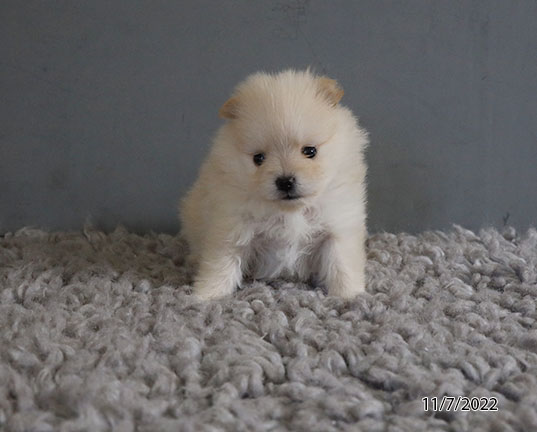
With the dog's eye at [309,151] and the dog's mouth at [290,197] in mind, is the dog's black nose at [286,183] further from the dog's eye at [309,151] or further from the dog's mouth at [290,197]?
the dog's eye at [309,151]

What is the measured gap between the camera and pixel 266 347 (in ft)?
5.23

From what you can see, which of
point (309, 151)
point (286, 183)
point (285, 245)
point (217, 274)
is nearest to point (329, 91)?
point (309, 151)

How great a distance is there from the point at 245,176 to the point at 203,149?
77 centimetres

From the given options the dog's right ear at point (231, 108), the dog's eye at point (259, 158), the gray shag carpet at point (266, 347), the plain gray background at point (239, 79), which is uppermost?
the plain gray background at point (239, 79)

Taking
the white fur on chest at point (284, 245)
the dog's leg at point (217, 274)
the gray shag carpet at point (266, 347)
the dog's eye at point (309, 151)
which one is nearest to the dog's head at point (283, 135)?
the dog's eye at point (309, 151)

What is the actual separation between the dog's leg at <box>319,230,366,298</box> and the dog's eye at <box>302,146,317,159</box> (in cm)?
28

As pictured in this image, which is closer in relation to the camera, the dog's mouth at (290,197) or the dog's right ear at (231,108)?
the dog's mouth at (290,197)

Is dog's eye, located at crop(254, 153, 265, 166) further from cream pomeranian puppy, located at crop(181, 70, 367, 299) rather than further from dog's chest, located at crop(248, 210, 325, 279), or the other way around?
dog's chest, located at crop(248, 210, 325, 279)

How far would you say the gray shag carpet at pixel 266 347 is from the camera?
50.3 inches

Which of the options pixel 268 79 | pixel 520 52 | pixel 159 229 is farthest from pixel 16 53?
pixel 520 52

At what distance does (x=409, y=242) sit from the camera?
2.47 m

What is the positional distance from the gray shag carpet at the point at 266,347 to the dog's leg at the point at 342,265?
6cm

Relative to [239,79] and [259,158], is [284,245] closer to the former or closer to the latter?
[259,158]

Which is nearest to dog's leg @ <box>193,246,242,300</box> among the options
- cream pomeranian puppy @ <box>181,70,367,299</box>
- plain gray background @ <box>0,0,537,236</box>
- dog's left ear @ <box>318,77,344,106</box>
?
cream pomeranian puppy @ <box>181,70,367,299</box>
